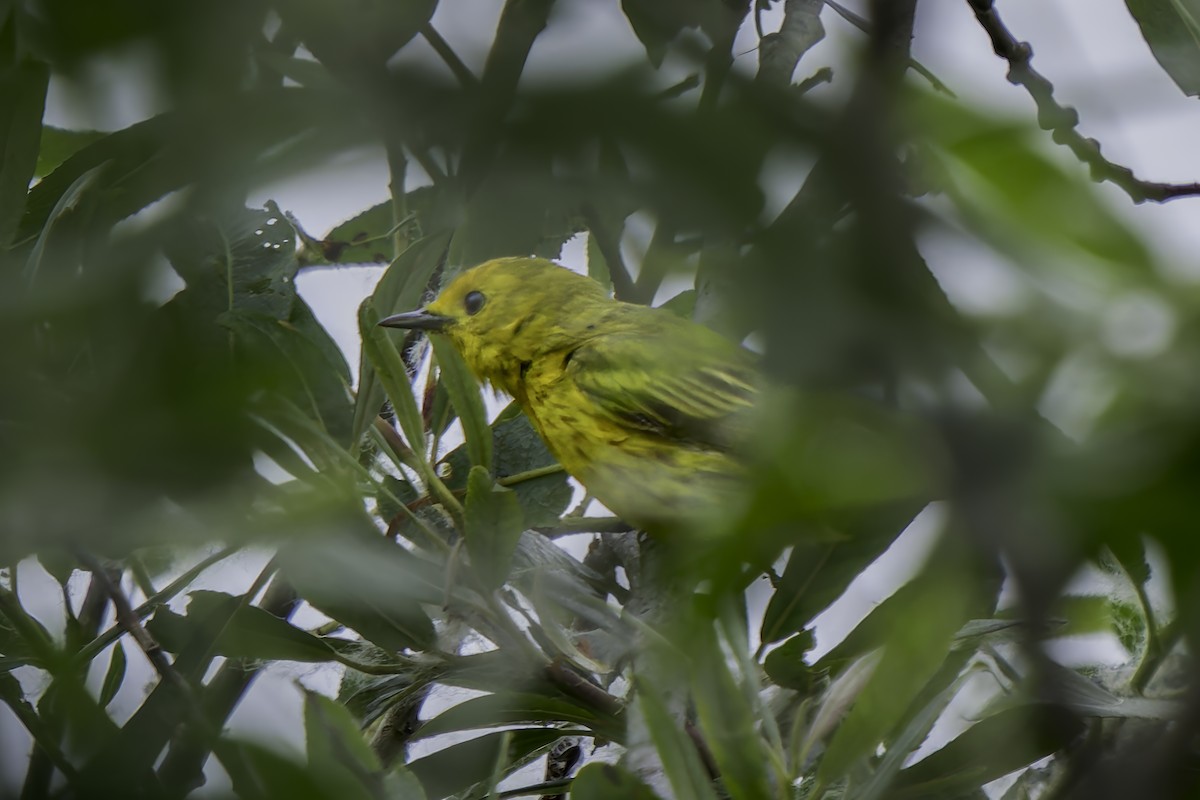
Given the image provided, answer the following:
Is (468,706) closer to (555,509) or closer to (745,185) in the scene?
(555,509)

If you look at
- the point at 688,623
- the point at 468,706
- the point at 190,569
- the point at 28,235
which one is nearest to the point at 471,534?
the point at 468,706

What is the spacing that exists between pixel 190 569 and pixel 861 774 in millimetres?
1238

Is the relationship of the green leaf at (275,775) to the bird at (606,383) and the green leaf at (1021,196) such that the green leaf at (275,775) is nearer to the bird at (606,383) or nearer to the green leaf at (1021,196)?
the green leaf at (1021,196)

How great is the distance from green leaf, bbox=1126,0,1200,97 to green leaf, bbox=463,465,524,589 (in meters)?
1.88

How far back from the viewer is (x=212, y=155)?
806mm

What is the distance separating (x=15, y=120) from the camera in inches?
65.6

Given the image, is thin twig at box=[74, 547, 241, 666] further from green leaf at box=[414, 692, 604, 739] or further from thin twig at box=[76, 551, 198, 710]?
green leaf at box=[414, 692, 604, 739]

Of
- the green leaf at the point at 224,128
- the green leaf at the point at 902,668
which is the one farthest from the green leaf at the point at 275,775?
the green leaf at the point at 902,668

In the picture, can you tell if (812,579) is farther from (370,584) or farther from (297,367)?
(297,367)

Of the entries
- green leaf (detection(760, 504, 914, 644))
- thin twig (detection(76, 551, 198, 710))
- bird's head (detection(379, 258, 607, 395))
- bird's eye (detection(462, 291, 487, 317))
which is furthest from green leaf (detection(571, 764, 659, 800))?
bird's eye (detection(462, 291, 487, 317))

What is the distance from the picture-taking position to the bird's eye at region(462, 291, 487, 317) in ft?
14.1

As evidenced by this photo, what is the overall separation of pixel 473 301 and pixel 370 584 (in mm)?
2646

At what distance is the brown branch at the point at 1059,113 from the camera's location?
110 inches

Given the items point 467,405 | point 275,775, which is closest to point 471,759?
point 467,405
